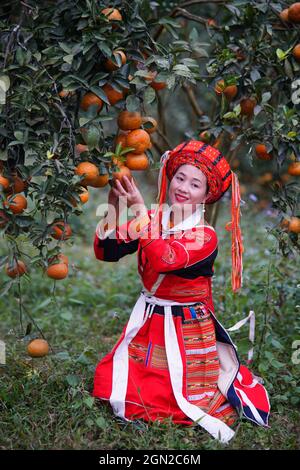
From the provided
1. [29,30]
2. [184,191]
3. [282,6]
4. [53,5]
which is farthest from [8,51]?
[282,6]

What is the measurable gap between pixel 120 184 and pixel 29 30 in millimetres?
637

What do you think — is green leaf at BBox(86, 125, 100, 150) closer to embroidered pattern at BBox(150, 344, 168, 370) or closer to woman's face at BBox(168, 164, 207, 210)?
woman's face at BBox(168, 164, 207, 210)

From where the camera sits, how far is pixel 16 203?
5.90 feet

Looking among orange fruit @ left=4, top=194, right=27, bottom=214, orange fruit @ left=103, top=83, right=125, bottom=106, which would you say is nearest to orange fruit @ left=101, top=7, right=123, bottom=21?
orange fruit @ left=103, top=83, right=125, bottom=106

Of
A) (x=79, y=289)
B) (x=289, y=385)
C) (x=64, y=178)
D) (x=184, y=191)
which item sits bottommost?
(x=79, y=289)

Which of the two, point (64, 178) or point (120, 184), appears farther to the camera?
point (120, 184)

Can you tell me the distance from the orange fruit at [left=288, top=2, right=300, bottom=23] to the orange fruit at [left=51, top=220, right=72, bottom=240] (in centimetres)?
124

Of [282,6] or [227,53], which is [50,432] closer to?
[227,53]

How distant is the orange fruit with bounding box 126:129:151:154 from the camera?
1.89 meters

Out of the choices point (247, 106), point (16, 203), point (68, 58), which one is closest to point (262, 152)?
point (247, 106)

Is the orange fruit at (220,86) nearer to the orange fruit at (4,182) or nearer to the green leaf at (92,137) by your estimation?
the green leaf at (92,137)

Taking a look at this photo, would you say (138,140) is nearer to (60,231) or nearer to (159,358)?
(60,231)

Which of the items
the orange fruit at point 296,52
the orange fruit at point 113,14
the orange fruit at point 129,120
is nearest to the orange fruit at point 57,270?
the orange fruit at point 129,120

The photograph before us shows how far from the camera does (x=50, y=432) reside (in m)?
1.97
